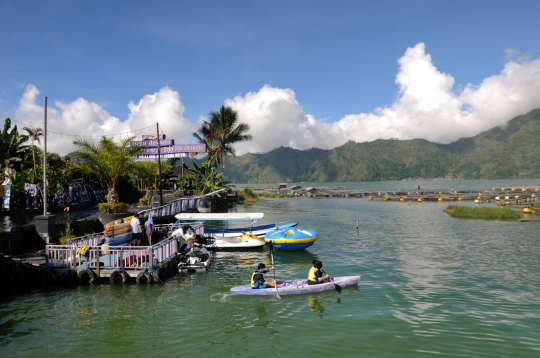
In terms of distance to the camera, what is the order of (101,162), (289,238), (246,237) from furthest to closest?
(101,162) → (246,237) → (289,238)

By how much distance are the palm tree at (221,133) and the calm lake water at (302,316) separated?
136ft

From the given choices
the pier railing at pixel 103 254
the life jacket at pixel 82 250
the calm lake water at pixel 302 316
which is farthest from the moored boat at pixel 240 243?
the life jacket at pixel 82 250

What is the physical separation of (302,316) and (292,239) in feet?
36.7

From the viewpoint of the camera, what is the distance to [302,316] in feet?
43.4

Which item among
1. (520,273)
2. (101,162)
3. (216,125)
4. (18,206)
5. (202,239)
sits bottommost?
(520,273)

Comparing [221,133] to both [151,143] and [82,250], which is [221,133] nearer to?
[151,143]

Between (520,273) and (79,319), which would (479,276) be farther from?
(79,319)

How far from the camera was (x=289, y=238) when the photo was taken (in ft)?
80.2

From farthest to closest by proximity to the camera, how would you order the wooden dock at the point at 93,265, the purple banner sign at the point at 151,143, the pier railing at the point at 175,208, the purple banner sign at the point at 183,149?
the purple banner sign at the point at 151,143 → the purple banner sign at the point at 183,149 → the pier railing at the point at 175,208 → the wooden dock at the point at 93,265

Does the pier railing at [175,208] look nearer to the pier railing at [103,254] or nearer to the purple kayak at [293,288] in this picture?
the pier railing at [103,254]

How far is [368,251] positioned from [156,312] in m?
16.2

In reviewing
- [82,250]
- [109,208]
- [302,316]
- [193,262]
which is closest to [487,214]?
[193,262]

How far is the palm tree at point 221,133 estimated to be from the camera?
61688mm

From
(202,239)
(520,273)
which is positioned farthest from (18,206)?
(520,273)
